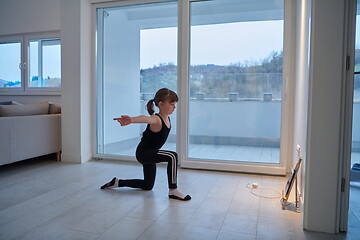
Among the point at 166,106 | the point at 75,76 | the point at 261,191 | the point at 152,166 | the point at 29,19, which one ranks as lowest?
the point at 261,191

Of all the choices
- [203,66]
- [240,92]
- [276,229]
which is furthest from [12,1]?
[276,229]

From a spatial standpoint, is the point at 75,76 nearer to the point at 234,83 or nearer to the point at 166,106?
the point at 166,106

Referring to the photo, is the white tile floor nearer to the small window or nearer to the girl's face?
the girl's face

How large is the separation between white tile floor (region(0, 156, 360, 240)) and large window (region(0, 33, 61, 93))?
2.21 metres

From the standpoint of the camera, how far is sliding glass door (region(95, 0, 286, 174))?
3.43 m

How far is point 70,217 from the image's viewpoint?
6.80 feet

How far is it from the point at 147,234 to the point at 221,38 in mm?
2551

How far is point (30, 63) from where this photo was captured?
16.8 feet

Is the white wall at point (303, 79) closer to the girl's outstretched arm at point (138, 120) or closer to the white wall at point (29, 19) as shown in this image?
the girl's outstretched arm at point (138, 120)

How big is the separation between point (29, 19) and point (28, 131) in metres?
2.42

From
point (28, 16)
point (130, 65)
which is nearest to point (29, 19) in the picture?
point (28, 16)

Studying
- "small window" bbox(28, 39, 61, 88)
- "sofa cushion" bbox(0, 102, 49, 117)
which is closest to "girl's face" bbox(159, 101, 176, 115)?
"sofa cushion" bbox(0, 102, 49, 117)

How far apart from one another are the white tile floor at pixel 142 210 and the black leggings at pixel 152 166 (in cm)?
7

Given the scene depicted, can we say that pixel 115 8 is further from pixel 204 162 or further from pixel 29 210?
pixel 29 210
